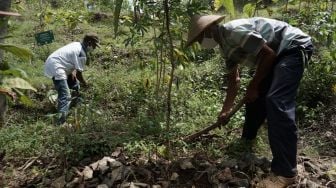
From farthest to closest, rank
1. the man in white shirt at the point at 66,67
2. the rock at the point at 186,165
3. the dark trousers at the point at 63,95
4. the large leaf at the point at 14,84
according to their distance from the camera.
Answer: the man in white shirt at the point at 66,67, the dark trousers at the point at 63,95, the rock at the point at 186,165, the large leaf at the point at 14,84

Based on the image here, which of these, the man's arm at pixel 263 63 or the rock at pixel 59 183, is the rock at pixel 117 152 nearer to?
the rock at pixel 59 183

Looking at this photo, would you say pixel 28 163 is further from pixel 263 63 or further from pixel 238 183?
pixel 263 63

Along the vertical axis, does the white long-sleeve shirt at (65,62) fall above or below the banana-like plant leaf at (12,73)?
below

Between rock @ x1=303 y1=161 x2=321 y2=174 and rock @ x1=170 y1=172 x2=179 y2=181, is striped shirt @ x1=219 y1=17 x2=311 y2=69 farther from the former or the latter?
rock @ x1=170 y1=172 x2=179 y2=181

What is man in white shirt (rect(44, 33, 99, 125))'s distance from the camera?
605cm

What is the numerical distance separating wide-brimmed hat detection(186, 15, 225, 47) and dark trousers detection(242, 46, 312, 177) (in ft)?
1.96

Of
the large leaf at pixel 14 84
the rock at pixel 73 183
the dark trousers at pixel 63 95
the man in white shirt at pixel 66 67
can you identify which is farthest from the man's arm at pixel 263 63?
the man in white shirt at pixel 66 67

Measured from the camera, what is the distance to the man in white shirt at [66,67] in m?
6.05

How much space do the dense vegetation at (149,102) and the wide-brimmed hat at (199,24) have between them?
144 mm

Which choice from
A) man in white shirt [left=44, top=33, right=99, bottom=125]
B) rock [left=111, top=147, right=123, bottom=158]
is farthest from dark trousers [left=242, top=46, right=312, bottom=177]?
man in white shirt [left=44, top=33, right=99, bottom=125]

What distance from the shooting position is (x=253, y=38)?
130 inches

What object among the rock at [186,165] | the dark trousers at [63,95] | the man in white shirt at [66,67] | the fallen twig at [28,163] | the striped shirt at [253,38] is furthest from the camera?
the man in white shirt at [66,67]

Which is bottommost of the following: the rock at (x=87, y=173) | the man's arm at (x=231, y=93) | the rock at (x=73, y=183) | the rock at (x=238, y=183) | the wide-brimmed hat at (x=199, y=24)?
the rock at (x=238, y=183)

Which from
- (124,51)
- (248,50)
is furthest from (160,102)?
(124,51)
